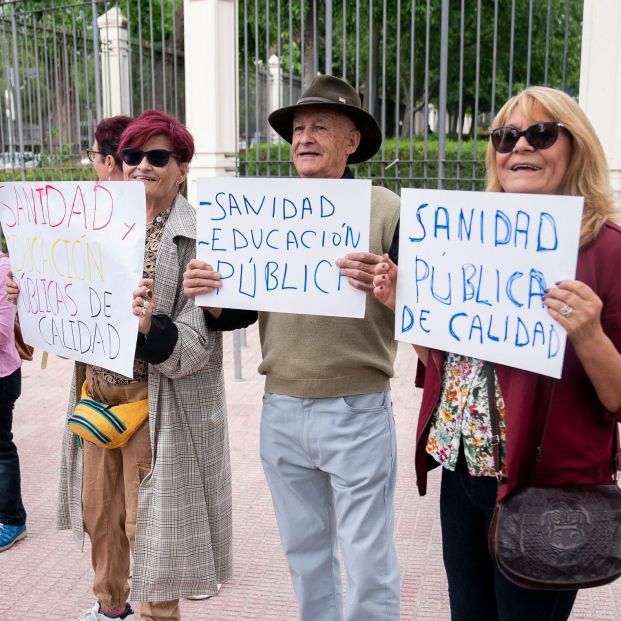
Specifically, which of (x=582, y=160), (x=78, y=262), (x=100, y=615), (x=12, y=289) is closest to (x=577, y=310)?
(x=582, y=160)

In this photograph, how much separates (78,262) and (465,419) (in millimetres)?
1483

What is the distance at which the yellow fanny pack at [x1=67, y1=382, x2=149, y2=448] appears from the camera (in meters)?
2.76

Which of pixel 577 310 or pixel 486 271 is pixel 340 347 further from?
pixel 577 310

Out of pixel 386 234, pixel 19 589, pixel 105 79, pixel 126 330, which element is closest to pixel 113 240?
pixel 126 330

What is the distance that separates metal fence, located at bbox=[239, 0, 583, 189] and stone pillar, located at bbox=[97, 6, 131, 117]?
142 centimetres

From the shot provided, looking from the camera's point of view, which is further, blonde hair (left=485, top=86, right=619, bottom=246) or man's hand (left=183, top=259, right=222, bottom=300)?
man's hand (left=183, top=259, right=222, bottom=300)

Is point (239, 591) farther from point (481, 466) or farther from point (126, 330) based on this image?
point (481, 466)

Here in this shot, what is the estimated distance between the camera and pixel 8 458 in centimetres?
397

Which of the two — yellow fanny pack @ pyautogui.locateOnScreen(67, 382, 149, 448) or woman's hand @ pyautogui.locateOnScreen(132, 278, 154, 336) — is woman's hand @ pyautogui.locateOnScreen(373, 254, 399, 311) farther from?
yellow fanny pack @ pyautogui.locateOnScreen(67, 382, 149, 448)

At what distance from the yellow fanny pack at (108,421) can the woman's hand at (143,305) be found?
0.33 meters

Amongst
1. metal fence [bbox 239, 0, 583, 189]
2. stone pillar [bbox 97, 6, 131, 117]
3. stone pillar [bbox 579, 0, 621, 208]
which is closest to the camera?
stone pillar [bbox 579, 0, 621, 208]

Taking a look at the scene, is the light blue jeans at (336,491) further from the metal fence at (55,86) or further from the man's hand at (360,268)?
the metal fence at (55,86)

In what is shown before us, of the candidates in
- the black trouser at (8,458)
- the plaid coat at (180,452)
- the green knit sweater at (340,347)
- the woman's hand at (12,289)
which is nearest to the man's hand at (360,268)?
the green knit sweater at (340,347)

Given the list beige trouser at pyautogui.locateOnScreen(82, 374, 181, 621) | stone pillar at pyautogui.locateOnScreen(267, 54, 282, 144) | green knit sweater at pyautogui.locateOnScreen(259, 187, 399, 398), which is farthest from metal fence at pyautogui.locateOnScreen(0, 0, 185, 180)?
green knit sweater at pyautogui.locateOnScreen(259, 187, 399, 398)
